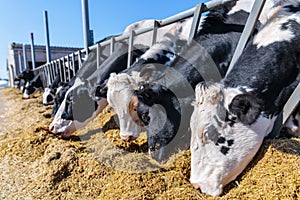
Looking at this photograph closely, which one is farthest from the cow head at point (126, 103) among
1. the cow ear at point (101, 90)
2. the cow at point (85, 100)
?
the cow at point (85, 100)

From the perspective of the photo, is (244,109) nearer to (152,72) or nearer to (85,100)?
(152,72)

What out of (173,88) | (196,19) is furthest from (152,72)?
(196,19)

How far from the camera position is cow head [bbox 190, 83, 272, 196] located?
150 centimetres

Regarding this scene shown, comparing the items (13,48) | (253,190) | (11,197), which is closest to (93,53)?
(11,197)

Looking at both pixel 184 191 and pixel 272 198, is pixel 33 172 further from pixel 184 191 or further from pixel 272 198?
pixel 272 198

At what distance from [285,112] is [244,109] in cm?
33

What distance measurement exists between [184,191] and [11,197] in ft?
4.66

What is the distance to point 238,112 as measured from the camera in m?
1.50

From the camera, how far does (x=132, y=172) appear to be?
191 centimetres

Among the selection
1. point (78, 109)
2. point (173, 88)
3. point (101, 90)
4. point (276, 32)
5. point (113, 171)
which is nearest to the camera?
point (276, 32)

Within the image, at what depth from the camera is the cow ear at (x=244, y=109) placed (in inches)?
59.0

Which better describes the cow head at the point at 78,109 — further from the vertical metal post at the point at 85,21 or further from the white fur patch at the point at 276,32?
the vertical metal post at the point at 85,21

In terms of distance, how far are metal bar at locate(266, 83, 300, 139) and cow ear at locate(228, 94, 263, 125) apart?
9.0 inches

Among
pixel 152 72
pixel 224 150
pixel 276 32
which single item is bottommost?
pixel 224 150
